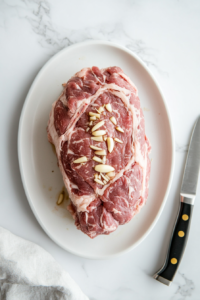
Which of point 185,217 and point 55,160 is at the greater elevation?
point 55,160

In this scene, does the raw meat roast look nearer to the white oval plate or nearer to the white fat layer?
the white fat layer

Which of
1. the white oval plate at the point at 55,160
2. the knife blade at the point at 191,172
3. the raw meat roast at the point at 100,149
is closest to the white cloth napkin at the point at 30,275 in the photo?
the white oval plate at the point at 55,160

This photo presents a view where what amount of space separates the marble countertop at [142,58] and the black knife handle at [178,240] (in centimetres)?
10

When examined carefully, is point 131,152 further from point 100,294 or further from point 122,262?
point 100,294

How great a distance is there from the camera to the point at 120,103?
1686mm

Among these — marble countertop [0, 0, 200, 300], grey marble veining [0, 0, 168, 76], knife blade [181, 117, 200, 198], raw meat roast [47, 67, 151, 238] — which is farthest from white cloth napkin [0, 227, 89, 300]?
grey marble veining [0, 0, 168, 76]

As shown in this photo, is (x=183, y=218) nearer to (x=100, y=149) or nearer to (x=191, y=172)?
(x=191, y=172)

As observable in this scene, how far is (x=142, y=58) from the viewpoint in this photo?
2172mm

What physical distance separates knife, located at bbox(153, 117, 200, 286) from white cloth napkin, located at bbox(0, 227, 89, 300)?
2.57ft

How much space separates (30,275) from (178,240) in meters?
1.33

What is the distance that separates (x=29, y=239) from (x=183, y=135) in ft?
5.64

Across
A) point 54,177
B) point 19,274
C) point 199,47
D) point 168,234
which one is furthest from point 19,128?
point 199,47

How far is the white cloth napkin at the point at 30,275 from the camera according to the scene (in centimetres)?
194

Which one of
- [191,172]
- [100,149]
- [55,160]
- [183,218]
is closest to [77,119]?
[100,149]
